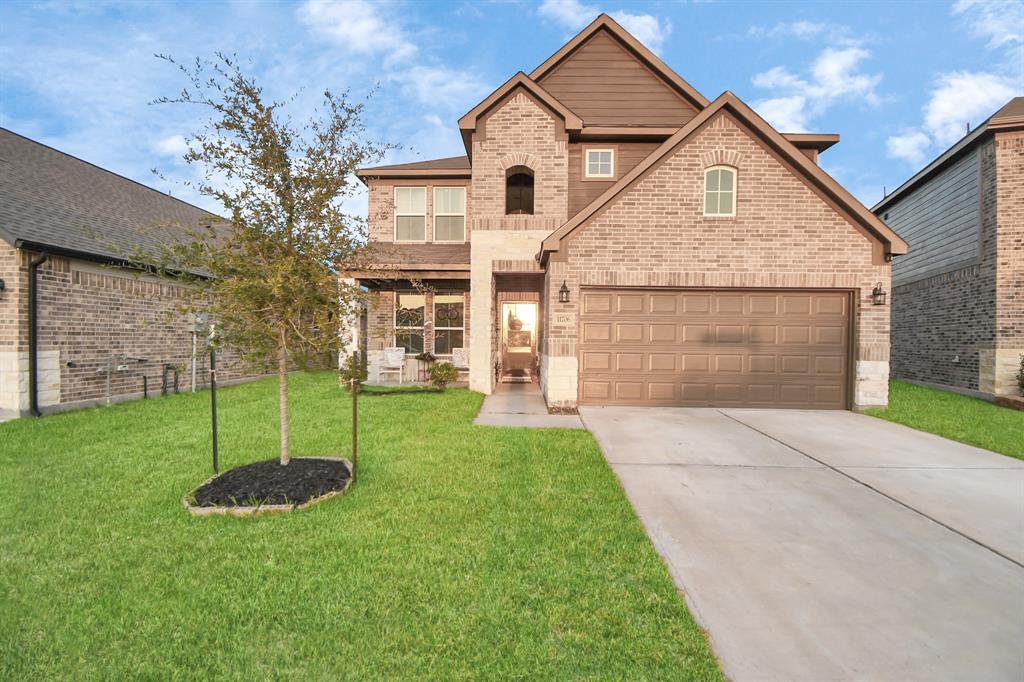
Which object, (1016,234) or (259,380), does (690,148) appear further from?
(259,380)

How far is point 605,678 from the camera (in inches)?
86.4

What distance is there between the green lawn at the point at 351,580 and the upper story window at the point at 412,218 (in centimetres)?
936

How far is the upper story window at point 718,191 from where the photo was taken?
939cm

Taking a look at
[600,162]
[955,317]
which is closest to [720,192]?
[600,162]

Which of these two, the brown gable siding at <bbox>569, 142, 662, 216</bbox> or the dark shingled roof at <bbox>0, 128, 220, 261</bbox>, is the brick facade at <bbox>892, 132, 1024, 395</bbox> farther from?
the dark shingled roof at <bbox>0, 128, 220, 261</bbox>

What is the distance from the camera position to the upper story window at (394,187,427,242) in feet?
44.5

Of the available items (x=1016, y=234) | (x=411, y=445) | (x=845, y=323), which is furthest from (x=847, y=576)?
(x=1016, y=234)

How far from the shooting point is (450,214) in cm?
1359

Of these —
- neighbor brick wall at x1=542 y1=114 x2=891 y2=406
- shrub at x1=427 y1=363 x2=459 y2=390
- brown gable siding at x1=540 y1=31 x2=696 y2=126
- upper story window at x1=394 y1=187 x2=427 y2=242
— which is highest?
brown gable siding at x1=540 y1=31 x2=696 y2=126

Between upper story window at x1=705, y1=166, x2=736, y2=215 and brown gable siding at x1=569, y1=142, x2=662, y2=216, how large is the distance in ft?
9.34

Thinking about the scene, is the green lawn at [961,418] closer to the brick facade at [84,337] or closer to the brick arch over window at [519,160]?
the brick arch over window at [519,160]

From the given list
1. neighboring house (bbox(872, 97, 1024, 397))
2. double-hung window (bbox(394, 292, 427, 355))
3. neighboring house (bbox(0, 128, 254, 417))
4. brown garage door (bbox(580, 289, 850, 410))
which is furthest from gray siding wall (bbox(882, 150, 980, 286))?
neighboring house (bbox(0, 128, 254, 417))

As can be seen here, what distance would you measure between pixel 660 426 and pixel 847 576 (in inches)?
179

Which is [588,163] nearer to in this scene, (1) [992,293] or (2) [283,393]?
(2) [283,393]
